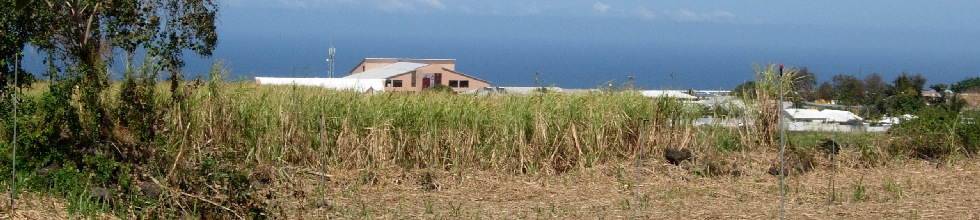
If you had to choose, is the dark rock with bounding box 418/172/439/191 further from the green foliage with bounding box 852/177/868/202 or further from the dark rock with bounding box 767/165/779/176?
the green foliage with bounding box 852/177/868/202

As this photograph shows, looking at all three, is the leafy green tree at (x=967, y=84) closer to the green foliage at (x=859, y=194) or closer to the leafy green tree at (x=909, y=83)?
the leafy green tree at (x=909, y=83)

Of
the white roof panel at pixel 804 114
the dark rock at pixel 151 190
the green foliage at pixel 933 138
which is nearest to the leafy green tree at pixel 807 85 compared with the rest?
the white roof panel at pixel 804 114

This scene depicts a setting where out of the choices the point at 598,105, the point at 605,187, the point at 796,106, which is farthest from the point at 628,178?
the point at 796,106

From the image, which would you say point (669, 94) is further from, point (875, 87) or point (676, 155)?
point (875, 87)

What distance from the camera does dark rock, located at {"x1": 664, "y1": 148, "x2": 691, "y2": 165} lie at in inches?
381

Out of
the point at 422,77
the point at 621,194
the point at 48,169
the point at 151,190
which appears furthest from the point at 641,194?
the point at 422,77

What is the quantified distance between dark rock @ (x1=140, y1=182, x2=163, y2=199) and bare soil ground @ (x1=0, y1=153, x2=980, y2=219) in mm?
472

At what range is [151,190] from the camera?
21.0 ft

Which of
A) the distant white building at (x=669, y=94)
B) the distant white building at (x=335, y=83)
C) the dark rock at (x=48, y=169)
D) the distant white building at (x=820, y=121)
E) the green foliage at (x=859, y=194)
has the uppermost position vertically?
the distant white building at (x=335, y=83)

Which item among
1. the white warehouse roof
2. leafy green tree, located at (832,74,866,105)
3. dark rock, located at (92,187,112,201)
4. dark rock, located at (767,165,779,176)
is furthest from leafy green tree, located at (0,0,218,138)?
leafy green tree, located at (832,74,866,105)

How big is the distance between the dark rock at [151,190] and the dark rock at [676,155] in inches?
194

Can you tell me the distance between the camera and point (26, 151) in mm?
7242

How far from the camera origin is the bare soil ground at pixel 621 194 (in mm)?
7145

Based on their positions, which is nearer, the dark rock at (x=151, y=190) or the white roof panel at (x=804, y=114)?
the dark rock at (x=151, y=190)
